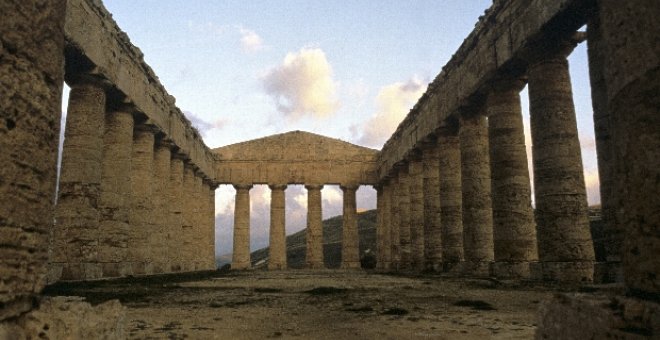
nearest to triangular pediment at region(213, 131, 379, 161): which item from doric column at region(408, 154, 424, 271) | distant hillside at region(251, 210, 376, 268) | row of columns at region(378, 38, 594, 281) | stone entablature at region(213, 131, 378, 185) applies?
stone entablature at region(213, 131, 378, 185)

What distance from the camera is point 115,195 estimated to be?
1565cm

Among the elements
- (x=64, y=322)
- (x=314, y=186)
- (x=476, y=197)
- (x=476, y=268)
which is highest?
(x=314, y=186)

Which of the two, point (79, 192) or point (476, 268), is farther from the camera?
point (476, 268)

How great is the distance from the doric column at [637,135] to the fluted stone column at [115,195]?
1443 cm

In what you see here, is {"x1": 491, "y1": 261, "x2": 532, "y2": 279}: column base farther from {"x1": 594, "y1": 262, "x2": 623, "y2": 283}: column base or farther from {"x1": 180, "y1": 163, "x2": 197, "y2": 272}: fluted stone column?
{"x1": 180, "y1": 163, "x2": 197, "y2": 272}: fluted stone column

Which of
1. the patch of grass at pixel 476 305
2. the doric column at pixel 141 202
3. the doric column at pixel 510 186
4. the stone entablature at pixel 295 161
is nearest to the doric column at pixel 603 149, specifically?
the doric column at pixel 510 186

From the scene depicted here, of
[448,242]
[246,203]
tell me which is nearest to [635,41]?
A: [448,242]

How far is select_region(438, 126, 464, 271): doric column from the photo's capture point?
19.3 metres

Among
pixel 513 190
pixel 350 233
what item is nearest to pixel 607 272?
pixel 513 190

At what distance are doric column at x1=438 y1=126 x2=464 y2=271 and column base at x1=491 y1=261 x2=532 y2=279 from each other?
16.6 feet

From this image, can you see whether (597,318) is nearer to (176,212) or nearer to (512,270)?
(512,270)

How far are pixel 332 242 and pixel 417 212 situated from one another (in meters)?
33.8

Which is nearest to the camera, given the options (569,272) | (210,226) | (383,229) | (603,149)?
A: (603,149)

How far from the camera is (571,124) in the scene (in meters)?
12.4
